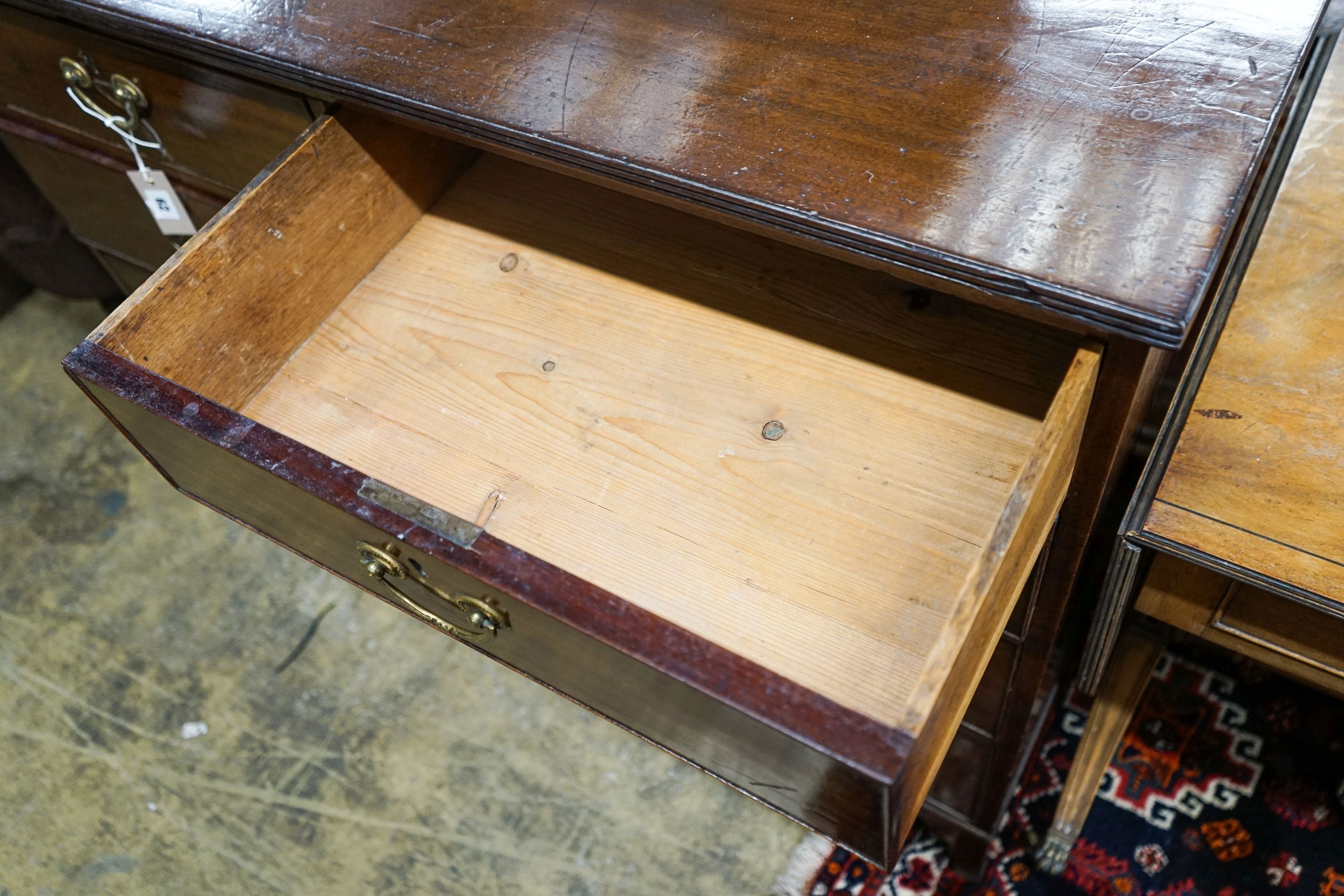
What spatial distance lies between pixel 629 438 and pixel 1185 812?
93 cm

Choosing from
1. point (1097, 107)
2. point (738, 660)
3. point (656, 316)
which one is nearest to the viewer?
point (738, 660)

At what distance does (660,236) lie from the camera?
93cm

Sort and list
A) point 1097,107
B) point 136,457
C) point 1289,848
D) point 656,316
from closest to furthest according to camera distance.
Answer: point 1097,107, point 656,316, point 1289,848, point 136,457

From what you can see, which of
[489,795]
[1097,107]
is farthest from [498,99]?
[489,795]

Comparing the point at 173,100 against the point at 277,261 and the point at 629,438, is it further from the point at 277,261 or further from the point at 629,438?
the point at 629,438

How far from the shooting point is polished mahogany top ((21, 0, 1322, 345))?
0.60 metres

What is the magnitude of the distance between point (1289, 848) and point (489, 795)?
3.20ft

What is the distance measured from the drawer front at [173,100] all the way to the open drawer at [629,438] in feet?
0.43

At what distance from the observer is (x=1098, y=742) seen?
1.25 m

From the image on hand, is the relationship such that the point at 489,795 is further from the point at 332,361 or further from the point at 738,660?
the point at 738,660

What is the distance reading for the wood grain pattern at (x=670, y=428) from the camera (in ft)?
2.31

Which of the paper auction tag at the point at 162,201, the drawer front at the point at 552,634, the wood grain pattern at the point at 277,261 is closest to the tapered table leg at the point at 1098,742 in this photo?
the drawer front at the point at 552,634

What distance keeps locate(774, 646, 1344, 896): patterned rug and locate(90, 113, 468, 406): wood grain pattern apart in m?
0.89

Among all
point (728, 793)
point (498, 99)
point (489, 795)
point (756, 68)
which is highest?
point (756, 68)
